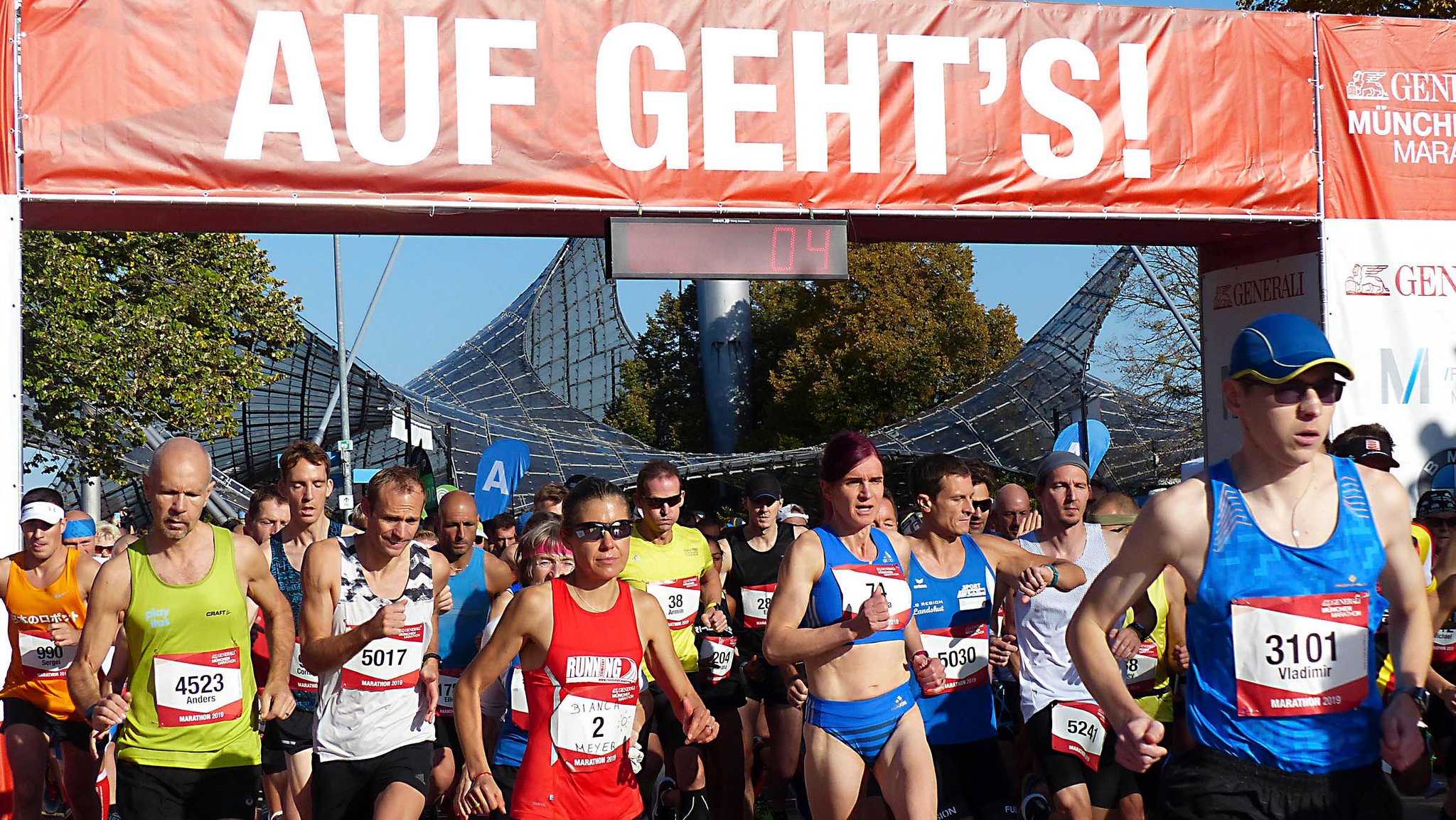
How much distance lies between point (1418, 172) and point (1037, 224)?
2.73 metres

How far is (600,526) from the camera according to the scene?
207 inches

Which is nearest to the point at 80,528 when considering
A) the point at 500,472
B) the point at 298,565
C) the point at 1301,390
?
the point at 298,565

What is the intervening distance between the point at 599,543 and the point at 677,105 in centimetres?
465

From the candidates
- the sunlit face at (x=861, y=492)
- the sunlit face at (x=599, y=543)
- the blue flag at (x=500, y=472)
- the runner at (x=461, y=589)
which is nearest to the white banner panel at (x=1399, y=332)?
the sunlit face at (x=861, y=492)

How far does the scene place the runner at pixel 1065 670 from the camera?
6.23m

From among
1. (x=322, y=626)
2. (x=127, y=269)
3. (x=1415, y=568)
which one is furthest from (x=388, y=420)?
(x=1415, y=568)

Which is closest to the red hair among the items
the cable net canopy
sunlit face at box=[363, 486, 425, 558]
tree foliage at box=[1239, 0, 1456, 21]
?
sunlit face at box=[363, 486, 425, 558]

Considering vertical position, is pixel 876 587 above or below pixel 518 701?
above

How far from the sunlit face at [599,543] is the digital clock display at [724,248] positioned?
390 cm

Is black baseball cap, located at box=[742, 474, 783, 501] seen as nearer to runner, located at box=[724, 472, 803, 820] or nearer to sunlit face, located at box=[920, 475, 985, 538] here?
runner, located at box=[724, 472, 803, 820]

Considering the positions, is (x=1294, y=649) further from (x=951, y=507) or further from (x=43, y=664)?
(x=43, y=664)

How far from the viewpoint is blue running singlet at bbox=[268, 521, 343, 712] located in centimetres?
702

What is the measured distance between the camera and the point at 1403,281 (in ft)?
33.1

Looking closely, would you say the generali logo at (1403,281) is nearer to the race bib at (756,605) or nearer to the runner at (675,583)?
the race bib at (756,605)
